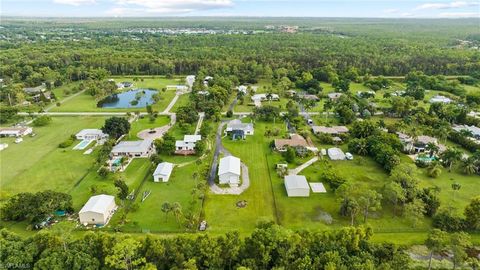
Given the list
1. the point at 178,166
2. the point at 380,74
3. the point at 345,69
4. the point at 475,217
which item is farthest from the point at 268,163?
the point at 380,74

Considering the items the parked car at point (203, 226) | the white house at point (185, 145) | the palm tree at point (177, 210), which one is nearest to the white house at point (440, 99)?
the white house at point (185, 145)

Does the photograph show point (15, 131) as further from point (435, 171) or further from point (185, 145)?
point (435, 171)

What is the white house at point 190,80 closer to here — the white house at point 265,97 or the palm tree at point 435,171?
the white house at point 265,97

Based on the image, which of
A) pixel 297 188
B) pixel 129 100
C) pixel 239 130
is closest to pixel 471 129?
pixel 297 188

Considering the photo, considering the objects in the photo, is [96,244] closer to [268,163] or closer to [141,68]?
[268,163]

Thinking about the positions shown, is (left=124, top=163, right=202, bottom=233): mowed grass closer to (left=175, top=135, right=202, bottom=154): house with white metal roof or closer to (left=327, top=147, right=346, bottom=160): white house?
(left=175, top=135, right=202, bottom=154): house with white metal roof
